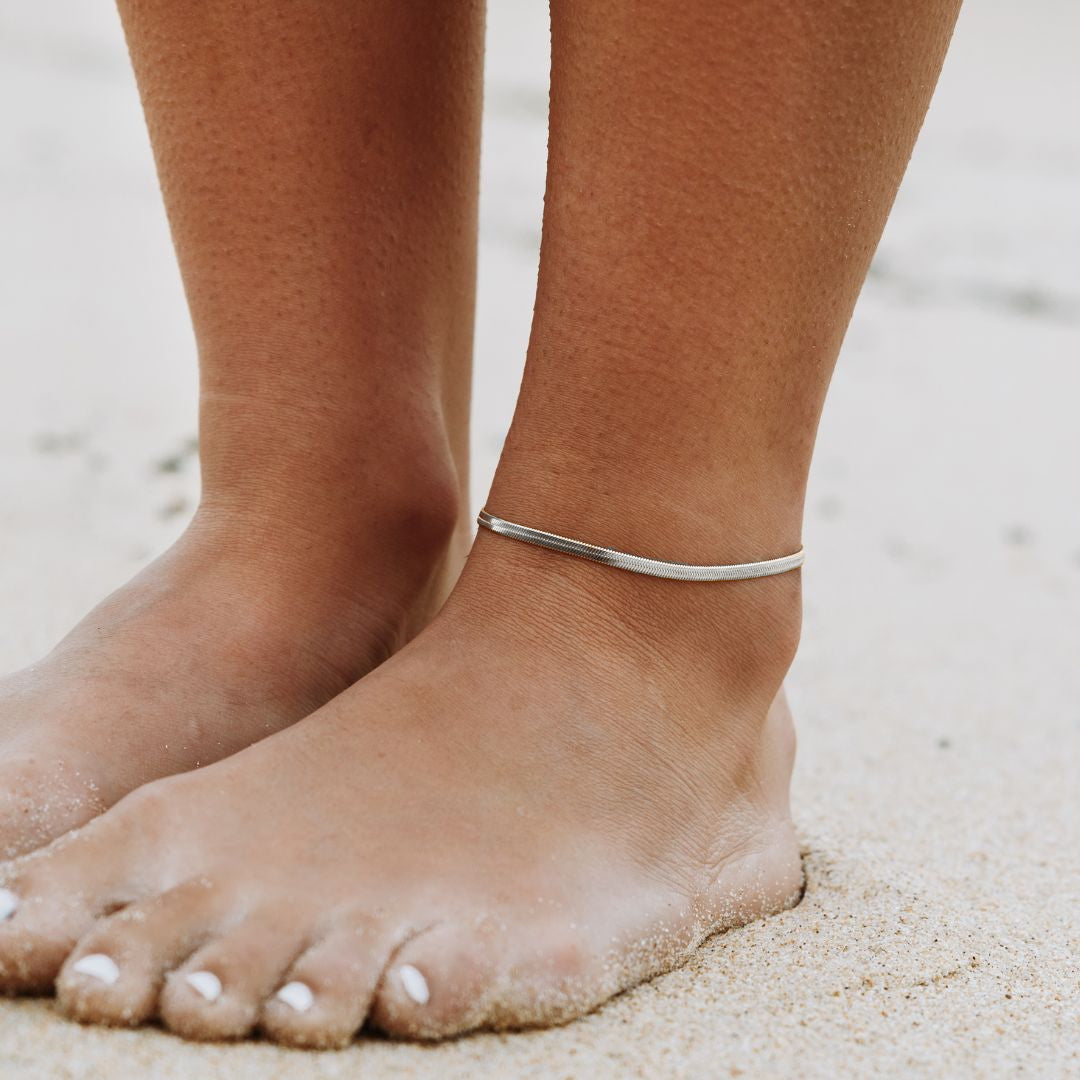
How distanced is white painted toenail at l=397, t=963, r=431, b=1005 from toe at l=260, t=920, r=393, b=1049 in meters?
0.01

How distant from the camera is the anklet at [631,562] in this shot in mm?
847

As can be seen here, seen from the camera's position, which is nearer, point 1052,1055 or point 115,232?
point 1052,1055

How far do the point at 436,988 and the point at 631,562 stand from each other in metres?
0.28

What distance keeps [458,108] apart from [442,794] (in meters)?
0.55

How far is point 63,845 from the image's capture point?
727 millimetres

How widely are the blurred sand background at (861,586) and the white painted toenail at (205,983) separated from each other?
26 mm

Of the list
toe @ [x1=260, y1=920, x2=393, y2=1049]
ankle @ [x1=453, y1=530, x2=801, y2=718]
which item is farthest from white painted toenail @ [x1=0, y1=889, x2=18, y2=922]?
ankle @ [x1=453, y1=530, x2=801, y2=718]

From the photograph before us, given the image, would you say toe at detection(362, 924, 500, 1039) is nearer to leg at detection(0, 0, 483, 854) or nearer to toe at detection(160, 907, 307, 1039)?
toe at detection(160, 907, 307, 1039)

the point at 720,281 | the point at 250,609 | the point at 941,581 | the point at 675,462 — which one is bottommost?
the point at 941,581

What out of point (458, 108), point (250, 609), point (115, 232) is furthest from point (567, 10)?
point (115, 232)

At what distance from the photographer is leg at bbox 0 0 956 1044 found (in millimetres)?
706

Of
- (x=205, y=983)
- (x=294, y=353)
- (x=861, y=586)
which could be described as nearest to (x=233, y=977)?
(x=205, y=983)

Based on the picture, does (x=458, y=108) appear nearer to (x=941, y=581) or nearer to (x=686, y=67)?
(x=686, y=67)

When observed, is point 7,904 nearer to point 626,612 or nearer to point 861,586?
point 626,612
